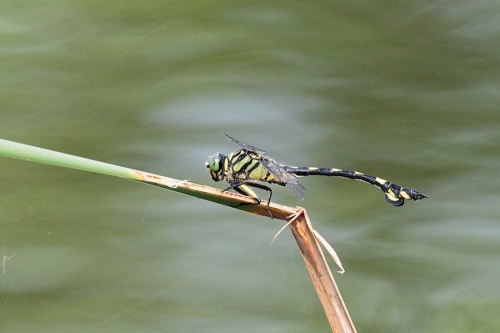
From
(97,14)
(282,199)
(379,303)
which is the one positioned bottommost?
(379,303)

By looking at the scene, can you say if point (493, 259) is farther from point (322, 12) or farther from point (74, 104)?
point (74, 104)

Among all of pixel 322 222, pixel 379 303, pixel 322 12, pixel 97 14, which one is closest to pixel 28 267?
pixel 322 222

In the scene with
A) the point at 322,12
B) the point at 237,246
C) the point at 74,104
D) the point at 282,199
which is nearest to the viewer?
the point at 237,246

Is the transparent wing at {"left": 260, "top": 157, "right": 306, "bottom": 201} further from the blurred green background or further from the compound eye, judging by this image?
the blurred green background

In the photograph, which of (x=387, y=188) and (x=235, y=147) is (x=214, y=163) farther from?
(x=235, y=147)

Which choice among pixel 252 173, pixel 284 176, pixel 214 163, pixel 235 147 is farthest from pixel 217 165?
pixel 235 147

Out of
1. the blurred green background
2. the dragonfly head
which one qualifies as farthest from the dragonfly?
the blurred green background

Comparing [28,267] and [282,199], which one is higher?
[282,199]

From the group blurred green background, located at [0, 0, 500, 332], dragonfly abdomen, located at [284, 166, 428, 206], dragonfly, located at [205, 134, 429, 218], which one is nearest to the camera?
dragonfly, located at [205, 134, 429, 218]
